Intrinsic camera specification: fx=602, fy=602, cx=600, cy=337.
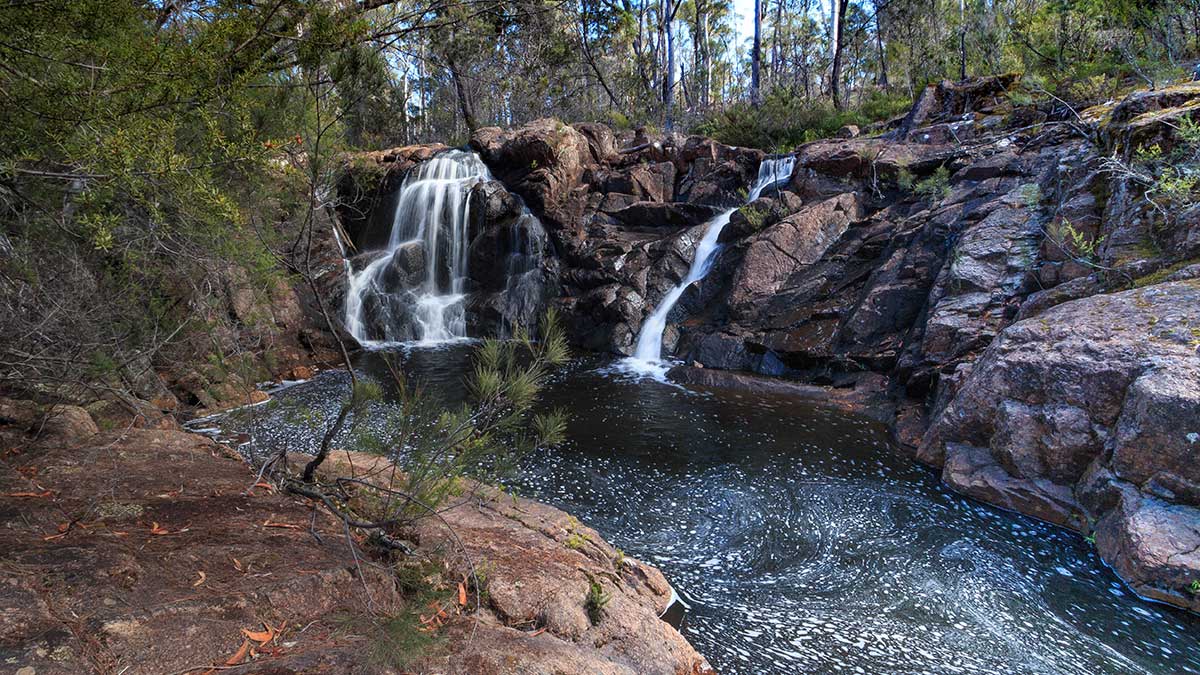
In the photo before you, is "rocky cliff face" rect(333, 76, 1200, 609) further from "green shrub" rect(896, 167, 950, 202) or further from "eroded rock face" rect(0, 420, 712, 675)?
"eroded rock face" rect(0, 420, 712, 675)

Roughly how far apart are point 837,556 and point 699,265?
31.9 ft

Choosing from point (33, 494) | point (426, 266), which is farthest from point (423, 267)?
point (33, 494)

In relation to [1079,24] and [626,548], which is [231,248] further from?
[1079,24]

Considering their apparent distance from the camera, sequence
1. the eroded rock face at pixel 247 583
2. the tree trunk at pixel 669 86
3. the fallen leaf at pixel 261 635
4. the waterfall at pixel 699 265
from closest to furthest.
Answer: the eroded rock face at pixel 247 583
the fallen leaf at pixel 261 635
the waterfall at pixel 699 265
the tree trunk at pixel 669 86

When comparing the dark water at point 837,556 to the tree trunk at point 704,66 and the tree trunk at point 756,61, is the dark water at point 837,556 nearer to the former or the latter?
the tree trunk at point 756,61

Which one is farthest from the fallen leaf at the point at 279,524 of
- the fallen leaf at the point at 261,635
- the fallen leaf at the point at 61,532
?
the fallen leaf at the point at 261,635

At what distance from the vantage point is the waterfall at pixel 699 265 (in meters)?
13.0

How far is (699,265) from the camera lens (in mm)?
14203

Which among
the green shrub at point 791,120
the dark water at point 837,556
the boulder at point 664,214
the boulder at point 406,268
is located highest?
the green shrub at point 791,120

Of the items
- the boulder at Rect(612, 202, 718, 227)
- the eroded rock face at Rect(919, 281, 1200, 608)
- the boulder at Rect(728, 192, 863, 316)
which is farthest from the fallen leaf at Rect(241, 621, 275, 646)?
the boulder at Rect(612, 202, 718, 227)

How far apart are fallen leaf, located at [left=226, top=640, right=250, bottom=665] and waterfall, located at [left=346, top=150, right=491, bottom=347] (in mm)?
12849

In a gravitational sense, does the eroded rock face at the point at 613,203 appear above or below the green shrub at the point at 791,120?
below

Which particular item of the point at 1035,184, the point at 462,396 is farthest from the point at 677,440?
the point at 1035,184

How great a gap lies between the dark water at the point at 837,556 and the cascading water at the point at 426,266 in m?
7.28
